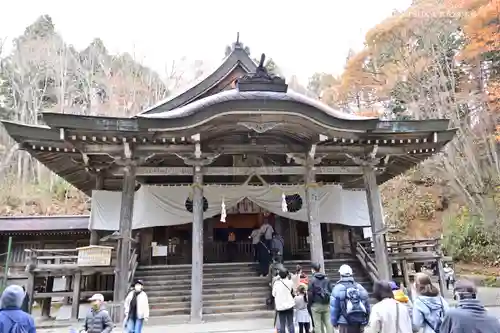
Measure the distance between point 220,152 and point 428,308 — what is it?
7518mm

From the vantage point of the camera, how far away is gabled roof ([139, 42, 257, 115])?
12.5 m

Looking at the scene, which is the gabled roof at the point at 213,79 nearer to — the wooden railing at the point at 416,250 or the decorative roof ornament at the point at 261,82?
the decorative roof ornament at the point at 261,82

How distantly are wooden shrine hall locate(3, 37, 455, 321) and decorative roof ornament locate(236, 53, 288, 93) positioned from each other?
0.09ft

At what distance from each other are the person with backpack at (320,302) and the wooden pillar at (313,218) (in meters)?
3.50

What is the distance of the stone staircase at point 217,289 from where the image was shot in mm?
8945

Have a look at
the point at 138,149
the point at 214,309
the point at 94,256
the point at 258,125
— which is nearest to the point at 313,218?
the point at 258,125

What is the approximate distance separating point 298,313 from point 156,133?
5.55 m

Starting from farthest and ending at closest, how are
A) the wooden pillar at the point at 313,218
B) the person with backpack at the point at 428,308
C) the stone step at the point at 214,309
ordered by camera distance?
1. the wooden pillar at the point at 313,218
2. the stone step at the point at 214,309
3. the person with backpack at the point at 428,308

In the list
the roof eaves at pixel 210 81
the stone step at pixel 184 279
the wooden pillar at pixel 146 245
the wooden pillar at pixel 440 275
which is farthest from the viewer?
the roof eaves at pixel 210 81

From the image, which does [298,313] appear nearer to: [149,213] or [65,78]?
[149,213]

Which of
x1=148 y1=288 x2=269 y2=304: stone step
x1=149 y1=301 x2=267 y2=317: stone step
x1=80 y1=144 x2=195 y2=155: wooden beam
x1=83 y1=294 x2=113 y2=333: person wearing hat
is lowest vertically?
x1=149 y1=301 x2=267 y2=317: stone step

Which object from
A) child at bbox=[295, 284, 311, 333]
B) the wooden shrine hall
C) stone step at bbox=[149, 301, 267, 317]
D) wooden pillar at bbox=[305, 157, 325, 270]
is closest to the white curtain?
the wooden shrine hall

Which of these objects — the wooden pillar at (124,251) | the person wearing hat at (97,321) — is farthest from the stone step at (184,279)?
the person wearing hat at (97,321)

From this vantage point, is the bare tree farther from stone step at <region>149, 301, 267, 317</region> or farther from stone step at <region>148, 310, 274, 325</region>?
stone step at <region>148, 310, 274, 325</region>
